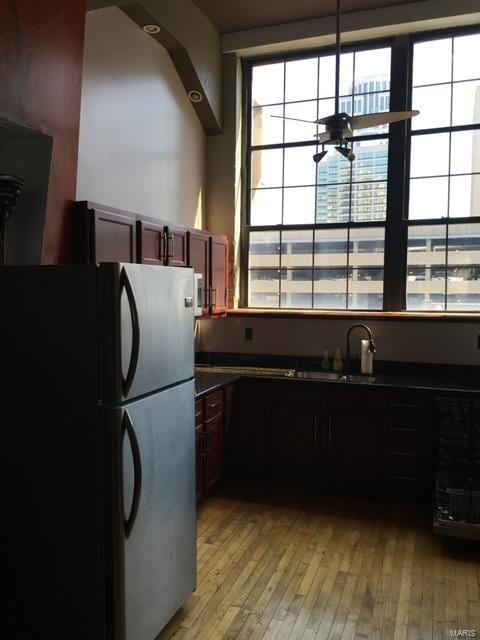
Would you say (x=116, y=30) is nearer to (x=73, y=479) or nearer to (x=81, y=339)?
(x=81, y=339)

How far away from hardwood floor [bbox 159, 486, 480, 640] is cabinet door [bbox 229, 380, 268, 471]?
35 centimetres

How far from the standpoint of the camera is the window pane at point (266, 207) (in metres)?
4.79

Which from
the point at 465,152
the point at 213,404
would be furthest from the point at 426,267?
the point at 213,404

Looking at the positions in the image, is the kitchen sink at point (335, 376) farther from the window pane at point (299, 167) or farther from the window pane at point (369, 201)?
the window pane at point (299, 167)

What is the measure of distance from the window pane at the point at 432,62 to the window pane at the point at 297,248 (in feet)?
4.96

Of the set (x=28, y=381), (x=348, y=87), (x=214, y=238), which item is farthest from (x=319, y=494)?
(x=348, y=87)

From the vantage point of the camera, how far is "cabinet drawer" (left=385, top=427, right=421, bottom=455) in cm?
364

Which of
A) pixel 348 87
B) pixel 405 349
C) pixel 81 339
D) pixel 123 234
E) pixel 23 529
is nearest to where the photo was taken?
pixel 81 339

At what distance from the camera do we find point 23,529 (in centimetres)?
216

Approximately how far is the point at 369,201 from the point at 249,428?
2.15m

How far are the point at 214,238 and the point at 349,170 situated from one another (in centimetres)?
133

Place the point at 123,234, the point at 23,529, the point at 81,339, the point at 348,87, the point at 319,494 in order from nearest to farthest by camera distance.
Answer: the point at 81,339 → the point at 23,529 → the point at 123,234 → the point at 319,494 → the point at 348,87

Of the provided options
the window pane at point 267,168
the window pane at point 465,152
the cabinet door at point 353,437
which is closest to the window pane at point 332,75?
the window pane at point 267,168

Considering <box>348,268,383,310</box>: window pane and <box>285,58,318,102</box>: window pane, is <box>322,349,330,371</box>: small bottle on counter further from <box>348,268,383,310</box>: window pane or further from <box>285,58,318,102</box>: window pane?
<box>285,58,318,102</box>: window pane
